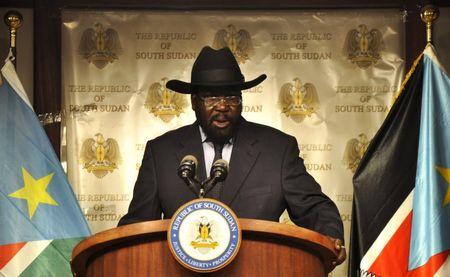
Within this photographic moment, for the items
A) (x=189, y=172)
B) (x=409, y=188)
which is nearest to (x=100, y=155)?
(x=409, y=188)

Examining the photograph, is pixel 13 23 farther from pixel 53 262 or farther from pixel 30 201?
pixel 53 262

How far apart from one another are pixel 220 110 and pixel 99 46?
176 cm

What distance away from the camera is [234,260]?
3.68 meters

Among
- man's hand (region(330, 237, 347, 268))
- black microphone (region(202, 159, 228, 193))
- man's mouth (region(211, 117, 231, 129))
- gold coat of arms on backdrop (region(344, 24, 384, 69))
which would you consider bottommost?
man's hand (region(330, 237, 347, 268))

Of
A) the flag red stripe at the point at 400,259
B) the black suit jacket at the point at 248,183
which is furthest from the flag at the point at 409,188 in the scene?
the black suit jacket at the point at 248,183

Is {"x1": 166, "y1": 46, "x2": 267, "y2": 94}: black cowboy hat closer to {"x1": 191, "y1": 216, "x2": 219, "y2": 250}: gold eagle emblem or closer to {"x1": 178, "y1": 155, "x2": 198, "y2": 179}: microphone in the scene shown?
{"x1": 178, "y1": 155, "x2": 198, "y2": 179}: microphone

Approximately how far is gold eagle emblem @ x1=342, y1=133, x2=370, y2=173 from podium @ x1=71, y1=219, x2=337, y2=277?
107 inches

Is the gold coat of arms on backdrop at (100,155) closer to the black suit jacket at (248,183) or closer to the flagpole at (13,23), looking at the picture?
the flagpole at (13,23)

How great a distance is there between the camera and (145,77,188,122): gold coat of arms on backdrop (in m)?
6.56

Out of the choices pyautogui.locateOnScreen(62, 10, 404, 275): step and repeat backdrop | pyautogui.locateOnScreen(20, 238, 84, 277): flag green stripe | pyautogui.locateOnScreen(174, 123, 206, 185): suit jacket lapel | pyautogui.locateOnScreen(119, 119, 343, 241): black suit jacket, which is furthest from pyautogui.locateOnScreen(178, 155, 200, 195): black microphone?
pyautogui.locateOnScreen(62, 10, 404, 275): step and repeat backdrop

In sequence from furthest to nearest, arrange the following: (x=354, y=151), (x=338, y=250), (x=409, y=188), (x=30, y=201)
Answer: (x=354, y=151), (x=30, y=201), (x=409, y=188), (x=338, y=250)

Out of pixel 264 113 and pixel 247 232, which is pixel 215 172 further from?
pixel 264 113

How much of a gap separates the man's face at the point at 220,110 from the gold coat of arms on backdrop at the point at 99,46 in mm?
1583

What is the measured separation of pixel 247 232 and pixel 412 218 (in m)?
1.97
